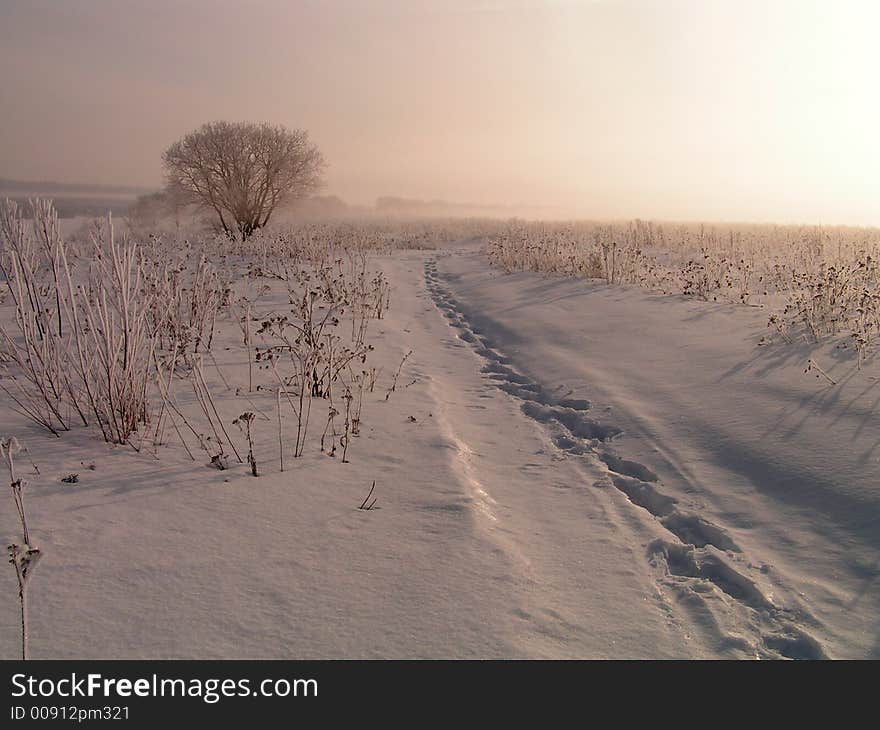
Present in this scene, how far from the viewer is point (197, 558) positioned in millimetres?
2281

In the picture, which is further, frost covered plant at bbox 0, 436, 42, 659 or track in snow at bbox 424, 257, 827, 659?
track in snow at bbox 424, 257, 827, 659

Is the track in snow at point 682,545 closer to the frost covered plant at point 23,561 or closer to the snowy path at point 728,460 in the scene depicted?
the snowy path at point 728,460

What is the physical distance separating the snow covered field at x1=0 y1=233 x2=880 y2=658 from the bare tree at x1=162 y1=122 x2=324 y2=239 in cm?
1923

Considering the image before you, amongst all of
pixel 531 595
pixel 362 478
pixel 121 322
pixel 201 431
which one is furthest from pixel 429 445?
pixel 121 322

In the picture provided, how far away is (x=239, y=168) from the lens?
2186cm

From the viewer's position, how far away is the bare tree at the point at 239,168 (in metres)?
21.7

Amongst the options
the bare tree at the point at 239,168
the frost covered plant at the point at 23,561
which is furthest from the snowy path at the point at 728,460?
the bare tree at the point at 239,168

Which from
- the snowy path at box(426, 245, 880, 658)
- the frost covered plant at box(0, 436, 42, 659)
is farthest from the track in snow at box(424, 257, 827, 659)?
the frost covered plant at box(0, 436, 42, 659)

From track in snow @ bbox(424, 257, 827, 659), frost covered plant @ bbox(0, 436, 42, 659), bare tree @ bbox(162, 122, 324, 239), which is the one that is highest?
bare tree @ bbox(162, 122, 324, 239)

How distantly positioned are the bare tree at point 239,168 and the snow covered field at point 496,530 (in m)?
19.2

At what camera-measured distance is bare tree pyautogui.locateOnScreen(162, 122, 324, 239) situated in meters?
21.7

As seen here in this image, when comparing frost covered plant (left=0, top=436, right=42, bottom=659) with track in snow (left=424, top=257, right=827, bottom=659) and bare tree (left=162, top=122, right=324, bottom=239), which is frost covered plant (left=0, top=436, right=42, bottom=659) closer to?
track in snow (left=424, top=257, right=827, bottom=659)

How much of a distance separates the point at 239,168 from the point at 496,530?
21.9 meters
